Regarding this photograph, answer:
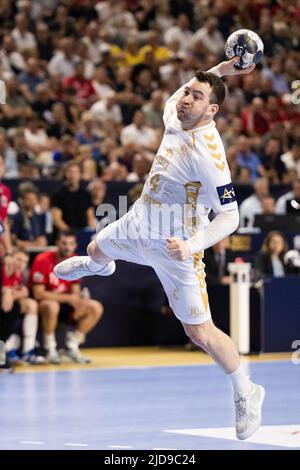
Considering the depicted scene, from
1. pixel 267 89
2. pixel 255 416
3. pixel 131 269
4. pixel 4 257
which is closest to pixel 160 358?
pixel 131 269

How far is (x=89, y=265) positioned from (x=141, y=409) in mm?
2751

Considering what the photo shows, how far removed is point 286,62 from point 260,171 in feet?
15.4

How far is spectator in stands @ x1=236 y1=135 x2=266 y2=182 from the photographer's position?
23.5m

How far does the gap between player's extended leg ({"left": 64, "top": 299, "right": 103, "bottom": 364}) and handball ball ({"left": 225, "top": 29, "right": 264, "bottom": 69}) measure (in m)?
7.51

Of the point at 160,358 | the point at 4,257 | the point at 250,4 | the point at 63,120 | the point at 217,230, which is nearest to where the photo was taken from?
the point at 217,230

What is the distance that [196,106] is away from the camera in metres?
10.1

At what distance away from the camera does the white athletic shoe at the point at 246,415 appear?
10336 millimetres

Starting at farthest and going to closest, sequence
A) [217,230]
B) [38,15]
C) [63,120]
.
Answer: [38,15] → [63,120] → [217,230]

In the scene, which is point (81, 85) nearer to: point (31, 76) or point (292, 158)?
point (31, 76)

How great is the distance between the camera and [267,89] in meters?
26.6

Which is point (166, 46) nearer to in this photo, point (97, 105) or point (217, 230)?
point (97, 105)

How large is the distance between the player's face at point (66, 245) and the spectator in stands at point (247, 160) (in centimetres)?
681

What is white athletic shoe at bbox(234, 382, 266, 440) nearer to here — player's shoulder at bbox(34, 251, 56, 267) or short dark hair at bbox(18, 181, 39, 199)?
player's shoulder at bbox(34, 251, 56, 267)

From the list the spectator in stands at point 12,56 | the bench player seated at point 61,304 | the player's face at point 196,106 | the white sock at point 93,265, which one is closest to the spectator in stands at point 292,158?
the spectator in stands at point 12,56
